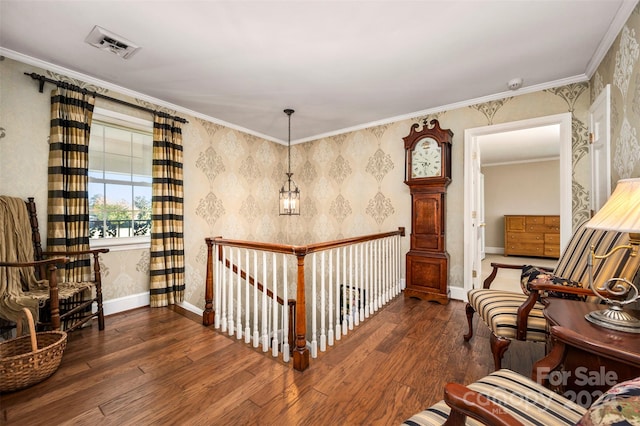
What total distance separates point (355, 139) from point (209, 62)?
8.14ft

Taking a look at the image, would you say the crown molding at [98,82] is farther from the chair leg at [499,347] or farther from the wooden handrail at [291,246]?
the chair leg at [499,347]

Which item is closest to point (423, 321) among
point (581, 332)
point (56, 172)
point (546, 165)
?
point (581, 332)

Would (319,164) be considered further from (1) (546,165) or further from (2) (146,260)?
(1) (546,165)

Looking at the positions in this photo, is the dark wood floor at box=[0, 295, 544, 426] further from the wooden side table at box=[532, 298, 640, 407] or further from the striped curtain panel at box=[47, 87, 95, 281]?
the striped curtain panel at box=[47, 87, 95, 281]

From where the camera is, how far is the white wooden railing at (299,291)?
2025 millimetres

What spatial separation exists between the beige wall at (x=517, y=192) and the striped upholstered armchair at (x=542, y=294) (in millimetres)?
5902

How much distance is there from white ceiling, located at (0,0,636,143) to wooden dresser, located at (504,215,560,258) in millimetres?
4989

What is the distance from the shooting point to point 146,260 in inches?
127

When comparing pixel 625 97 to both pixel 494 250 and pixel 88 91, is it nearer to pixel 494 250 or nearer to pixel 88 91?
pixel 88 91

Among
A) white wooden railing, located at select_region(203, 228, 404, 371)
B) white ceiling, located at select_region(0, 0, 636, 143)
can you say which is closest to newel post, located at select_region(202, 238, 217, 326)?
white wooden railing, located at select_region(203, 228, 404, 371)

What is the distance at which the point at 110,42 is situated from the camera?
2.20 meters

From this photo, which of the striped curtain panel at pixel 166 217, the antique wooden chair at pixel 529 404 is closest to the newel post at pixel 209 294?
the striped curtain panel at pixel 166 217

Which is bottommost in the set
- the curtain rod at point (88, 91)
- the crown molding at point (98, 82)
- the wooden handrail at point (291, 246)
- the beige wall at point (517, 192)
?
the wooden handrail at point (291, 246)

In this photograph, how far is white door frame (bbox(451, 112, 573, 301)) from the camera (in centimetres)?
282
